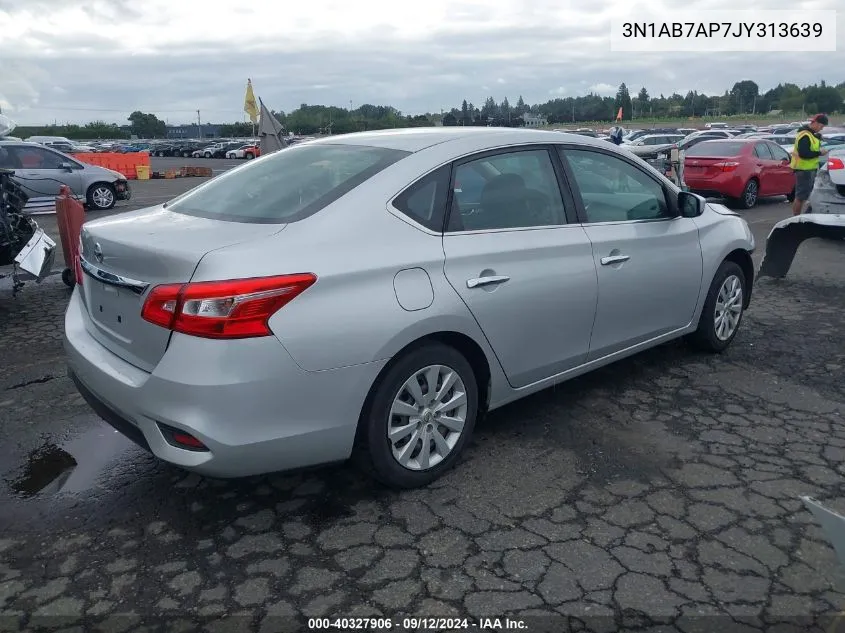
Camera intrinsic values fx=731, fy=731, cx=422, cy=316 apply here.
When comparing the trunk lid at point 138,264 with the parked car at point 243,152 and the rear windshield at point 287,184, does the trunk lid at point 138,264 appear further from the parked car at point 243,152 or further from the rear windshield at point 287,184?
the parked car at point 243,152

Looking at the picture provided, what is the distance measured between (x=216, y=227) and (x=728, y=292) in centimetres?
373

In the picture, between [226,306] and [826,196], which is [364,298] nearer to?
[226,306]

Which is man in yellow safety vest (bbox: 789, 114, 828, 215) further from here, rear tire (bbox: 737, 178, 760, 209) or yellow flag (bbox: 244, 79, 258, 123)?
yellow flag (bbox: 244, 79, 258, 123)

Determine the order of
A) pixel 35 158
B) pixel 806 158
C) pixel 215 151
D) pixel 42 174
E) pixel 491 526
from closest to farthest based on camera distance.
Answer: pixel 491 526 < pixel 806 158 < pixel 35 158 < pixel 42 174 < pixel 215 151

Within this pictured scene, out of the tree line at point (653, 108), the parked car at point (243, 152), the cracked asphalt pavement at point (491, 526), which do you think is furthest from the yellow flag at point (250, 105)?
the tree line at point (653, 108)

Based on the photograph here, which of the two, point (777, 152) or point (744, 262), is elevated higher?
point (777, 152)

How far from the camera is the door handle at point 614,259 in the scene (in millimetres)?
4086

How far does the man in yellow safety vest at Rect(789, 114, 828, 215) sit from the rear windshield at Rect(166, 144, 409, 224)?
393 inches

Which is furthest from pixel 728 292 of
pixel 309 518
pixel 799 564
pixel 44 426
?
pixel 44 426

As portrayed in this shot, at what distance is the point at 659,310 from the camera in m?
4.57

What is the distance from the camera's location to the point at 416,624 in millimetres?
2555

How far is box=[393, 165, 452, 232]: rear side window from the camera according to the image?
11.0 ft

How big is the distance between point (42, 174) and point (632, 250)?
13872 mm

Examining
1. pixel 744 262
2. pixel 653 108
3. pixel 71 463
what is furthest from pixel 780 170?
pixel 653 108
